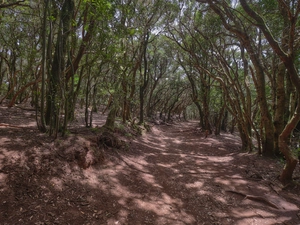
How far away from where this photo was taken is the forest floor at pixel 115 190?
3480 mm

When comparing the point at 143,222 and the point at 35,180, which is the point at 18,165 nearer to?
the point at 35,180

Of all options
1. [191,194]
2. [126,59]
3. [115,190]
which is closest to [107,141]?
[115,190]

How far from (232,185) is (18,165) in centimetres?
562

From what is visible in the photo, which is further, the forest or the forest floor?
the forest

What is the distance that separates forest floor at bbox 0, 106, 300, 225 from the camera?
348cm

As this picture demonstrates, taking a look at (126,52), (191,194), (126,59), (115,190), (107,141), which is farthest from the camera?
(126,52)

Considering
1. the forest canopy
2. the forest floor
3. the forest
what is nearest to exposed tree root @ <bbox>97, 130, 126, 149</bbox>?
the forest

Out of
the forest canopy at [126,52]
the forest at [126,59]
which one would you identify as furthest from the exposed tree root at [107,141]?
the forest canopy at [126,52]

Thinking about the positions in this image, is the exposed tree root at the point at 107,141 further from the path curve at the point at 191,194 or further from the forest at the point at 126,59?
the path curve at the point at 191,194

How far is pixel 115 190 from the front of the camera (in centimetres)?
474

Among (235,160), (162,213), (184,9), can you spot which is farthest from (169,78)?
(162,213)

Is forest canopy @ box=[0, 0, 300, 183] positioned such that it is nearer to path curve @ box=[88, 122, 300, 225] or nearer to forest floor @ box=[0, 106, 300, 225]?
forest floor @ box=[0, 106, 300, 225]

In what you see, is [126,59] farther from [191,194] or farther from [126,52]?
[191,194]

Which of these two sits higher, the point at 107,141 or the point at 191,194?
the point at 107,141
